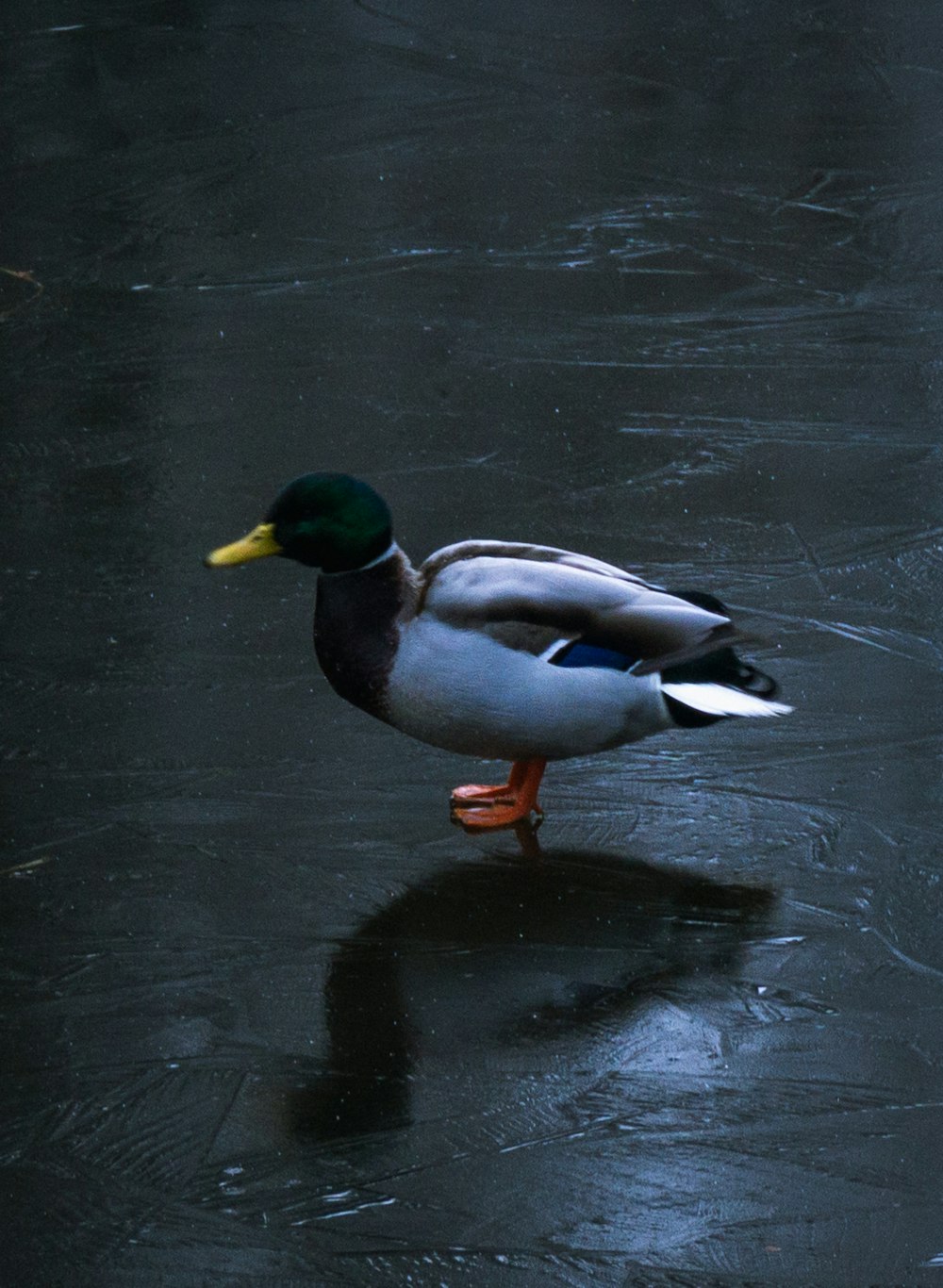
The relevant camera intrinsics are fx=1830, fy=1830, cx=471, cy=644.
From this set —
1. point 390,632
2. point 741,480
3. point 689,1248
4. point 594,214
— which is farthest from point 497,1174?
point 594,214

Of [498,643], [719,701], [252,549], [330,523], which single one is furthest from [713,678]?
[252,549]

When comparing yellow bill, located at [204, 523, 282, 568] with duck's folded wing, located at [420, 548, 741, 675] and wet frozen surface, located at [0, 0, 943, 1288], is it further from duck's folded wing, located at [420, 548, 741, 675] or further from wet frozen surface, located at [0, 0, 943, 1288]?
wet frozen surface, located at [0, 0, 943, 1288]

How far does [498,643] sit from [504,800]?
1.44ft

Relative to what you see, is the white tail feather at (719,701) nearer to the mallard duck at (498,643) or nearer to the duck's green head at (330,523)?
the mallard duck at (498,643)

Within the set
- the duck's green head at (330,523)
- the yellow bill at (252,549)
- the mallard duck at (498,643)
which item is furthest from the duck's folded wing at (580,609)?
the yellow bill at (252,549)

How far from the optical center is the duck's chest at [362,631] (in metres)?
3.49

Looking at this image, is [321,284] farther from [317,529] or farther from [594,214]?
[317,529]

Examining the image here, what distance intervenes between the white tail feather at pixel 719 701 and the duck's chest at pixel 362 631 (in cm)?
54

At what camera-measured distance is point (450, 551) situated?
12.0 ft

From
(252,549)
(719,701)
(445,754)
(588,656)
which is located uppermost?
(252,549)

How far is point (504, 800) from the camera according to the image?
3734 mm

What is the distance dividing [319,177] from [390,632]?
4.49 meters

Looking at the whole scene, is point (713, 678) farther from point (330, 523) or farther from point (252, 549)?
point (252, 549)

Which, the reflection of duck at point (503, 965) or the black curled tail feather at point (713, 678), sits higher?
the black curled tail feather at point (713, 678)
